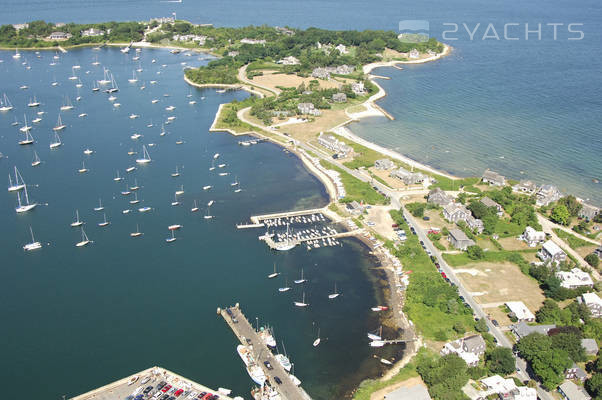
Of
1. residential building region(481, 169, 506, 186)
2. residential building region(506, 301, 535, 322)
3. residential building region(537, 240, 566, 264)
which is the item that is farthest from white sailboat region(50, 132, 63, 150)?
residential building region(537, 240, 566, 264)

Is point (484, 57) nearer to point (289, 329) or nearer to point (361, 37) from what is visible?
point (361, 37)

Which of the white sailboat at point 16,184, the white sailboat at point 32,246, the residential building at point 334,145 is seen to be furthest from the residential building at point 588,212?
the white sailboat at point 16,184

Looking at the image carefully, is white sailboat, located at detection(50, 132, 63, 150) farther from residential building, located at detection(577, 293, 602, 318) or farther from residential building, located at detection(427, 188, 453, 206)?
residential building, located at detection(577, 293, 602, 318)

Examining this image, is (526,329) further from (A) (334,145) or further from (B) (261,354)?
(A) (334,145)

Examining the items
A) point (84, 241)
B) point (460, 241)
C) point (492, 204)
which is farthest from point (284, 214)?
point (492, 204)

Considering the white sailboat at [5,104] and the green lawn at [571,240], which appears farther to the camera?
the white sailboat at [5,104]

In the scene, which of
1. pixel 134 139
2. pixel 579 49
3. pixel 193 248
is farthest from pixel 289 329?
pixel 579 49

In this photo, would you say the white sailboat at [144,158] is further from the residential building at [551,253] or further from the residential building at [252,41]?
the residential building at [252,41]
